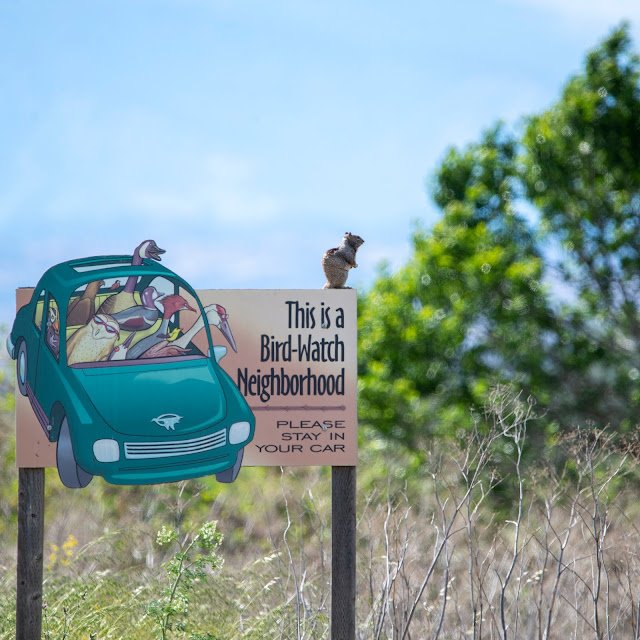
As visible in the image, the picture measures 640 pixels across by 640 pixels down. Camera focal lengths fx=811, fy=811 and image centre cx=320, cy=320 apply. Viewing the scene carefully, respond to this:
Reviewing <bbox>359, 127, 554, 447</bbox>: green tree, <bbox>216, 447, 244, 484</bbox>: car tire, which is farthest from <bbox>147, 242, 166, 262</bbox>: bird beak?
<bbox>359, 127, 554, 447</bbox>: green tree

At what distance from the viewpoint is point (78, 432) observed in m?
5.11

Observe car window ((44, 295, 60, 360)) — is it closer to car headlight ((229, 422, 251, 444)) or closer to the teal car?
the teal car

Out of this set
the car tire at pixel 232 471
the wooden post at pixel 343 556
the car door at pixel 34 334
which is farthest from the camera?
the car door at pixel 34 334

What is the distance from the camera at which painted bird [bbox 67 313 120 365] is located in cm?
523

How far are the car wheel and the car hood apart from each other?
453 millimetres

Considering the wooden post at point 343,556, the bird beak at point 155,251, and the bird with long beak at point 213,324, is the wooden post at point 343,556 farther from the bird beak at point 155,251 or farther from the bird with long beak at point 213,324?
the bird beak at point 155,251

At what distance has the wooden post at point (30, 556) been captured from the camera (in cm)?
513

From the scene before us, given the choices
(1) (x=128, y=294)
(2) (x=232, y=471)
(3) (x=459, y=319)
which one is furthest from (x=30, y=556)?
(3) (x=459, y=319)

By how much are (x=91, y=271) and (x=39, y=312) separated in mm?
457

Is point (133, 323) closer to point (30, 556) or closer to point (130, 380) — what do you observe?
point (130, 380)

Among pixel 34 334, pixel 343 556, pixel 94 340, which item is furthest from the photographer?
pixel 34 334

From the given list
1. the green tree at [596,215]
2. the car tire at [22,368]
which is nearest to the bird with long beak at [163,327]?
the car tire at [22,368]

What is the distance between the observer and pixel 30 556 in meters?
5.18

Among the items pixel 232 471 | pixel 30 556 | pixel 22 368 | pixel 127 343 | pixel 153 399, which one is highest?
pixel 127 343
